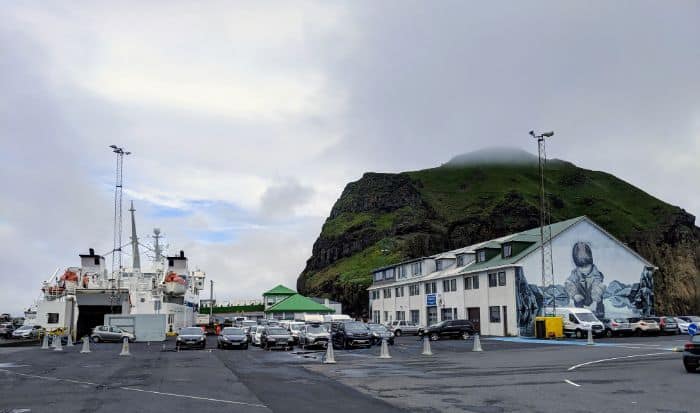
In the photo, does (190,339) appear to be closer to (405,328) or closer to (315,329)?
(315,329)

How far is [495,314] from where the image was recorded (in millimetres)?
56438

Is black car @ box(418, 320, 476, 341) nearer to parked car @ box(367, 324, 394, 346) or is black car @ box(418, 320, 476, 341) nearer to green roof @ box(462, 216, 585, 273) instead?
parked car @ box(367, 324, 394, 346)

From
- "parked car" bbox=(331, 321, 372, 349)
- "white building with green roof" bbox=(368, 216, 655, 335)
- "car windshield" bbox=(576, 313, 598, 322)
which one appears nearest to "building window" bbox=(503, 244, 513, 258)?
"white building with green roof" bbox=(368, 216, 655, 335)

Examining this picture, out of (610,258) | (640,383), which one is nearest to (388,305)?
(610,258)

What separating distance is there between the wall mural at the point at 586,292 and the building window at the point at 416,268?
71.7ft

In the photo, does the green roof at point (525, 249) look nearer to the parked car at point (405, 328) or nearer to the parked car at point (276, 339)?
the parked car at point (405, 328)

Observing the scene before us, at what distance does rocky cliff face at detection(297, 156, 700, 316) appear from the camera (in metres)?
137

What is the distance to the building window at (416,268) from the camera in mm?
75031

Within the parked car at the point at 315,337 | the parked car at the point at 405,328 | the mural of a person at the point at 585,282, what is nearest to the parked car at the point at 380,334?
the parked car at the point at 315,337

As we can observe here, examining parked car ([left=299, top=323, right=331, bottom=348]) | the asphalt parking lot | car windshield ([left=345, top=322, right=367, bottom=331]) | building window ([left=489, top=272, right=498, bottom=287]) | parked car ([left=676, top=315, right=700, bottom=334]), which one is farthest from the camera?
building window ([left=489, top=272, right=498, bottom=287])

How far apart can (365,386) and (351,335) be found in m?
20.7

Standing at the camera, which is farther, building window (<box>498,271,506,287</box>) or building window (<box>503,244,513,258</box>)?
building window (<box>503,244,513,258</box>)

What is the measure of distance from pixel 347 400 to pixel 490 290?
1776 inches

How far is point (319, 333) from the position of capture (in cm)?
3978
